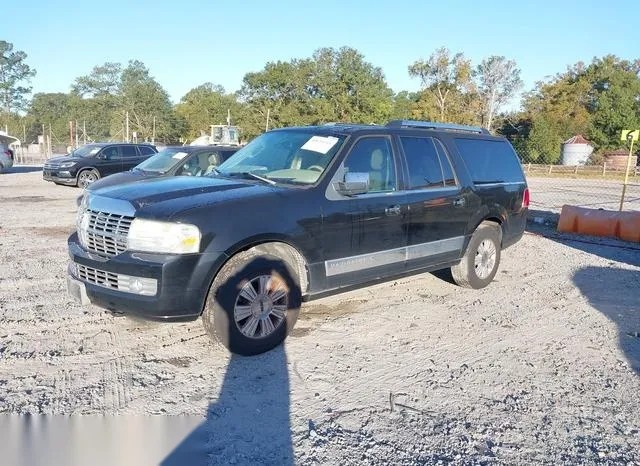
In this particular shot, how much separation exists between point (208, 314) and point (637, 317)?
4.54m

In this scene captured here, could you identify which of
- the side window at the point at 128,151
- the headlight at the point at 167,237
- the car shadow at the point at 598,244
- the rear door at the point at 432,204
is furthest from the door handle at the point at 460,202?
the side window at the point at 128,151

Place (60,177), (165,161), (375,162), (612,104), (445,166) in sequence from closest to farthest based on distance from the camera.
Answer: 1. (375,162)
2. (445,166)
3. (165,161)
4. (60,177)
5. (612,104)

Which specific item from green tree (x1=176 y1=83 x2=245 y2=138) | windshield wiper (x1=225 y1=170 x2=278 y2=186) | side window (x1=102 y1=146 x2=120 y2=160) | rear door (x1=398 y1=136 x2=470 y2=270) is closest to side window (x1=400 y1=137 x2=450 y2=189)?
rear door (x1=398 y1=136 x2=470 y2=270)

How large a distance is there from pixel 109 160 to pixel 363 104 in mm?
47420

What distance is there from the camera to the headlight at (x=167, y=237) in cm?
404

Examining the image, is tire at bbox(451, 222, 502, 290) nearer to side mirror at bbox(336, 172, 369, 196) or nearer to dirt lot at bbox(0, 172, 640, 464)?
dirt lot at bbox(0, 172, 640, 464)

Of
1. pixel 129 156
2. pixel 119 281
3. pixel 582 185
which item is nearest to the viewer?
pixel 119 281

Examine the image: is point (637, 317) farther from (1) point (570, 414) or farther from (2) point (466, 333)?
(1) point (570, 414)

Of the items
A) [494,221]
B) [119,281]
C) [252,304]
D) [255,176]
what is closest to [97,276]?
[119,281]

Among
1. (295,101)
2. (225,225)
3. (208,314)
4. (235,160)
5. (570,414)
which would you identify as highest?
(295,101)

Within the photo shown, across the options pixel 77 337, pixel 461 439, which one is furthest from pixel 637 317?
pixel 77 337

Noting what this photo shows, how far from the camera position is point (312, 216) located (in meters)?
4.73

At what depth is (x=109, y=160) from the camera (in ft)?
62.6

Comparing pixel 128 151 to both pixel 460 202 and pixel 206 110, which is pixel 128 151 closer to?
pixel 460 202
